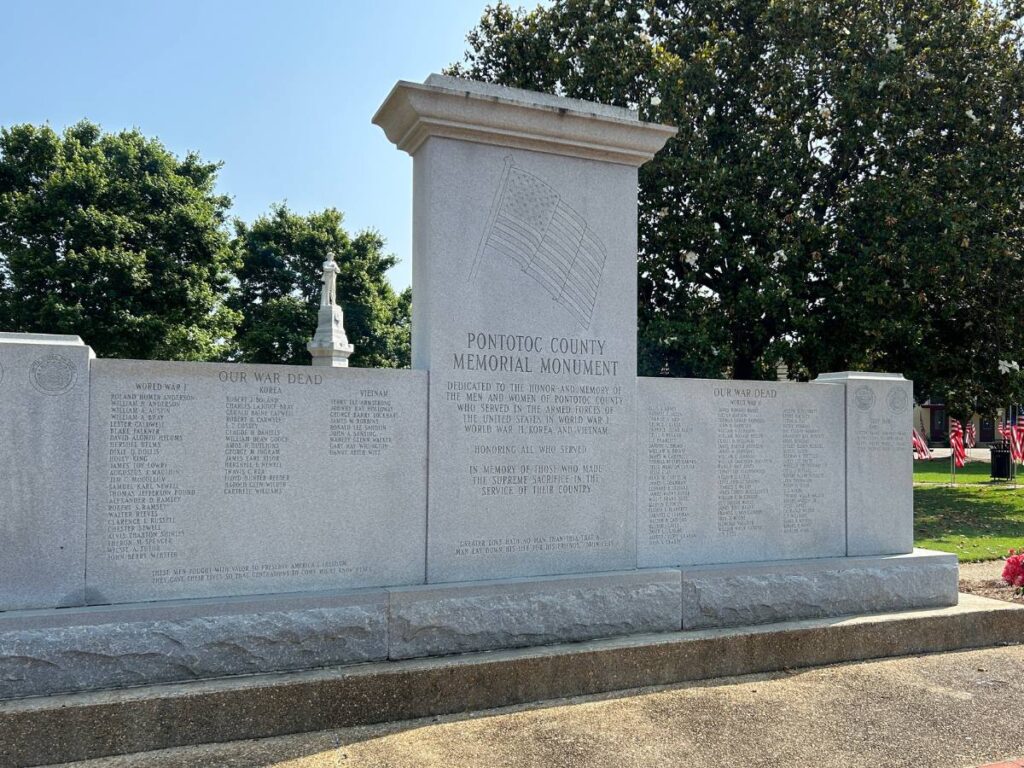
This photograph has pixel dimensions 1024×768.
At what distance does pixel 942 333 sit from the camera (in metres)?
15.0

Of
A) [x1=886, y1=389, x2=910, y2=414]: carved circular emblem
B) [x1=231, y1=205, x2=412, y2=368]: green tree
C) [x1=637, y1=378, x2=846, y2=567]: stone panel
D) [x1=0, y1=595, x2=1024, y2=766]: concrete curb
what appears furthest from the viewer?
[x1=231, y1=205, x2=412, y2=368]: green tree

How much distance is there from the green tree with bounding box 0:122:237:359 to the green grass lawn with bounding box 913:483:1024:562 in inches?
849

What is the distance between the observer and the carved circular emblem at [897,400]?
6.10m

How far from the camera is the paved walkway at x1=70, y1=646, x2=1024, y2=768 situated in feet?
11.8

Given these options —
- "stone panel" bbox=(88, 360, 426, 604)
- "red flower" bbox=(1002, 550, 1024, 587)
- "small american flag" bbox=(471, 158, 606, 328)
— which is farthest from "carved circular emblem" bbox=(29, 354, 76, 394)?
"red flower" bbox=(1002, 550, 1024, 587)

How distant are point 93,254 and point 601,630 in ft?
72.9

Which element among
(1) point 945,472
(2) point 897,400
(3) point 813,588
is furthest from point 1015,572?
(1) point 945,472

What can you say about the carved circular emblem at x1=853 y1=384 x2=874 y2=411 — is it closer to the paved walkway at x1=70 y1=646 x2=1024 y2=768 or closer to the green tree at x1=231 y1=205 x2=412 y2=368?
the paved walkway at x1=70 y1=646 x2=1024 y2=768

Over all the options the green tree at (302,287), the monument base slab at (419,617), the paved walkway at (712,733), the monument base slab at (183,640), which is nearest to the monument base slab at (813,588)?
the monument base slab at (419,617)

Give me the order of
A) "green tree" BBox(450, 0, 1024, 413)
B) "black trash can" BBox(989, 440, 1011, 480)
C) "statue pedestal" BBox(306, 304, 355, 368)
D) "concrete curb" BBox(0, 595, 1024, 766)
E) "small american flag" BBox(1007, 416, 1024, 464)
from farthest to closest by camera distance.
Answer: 1. "black trash can" BBox(989, 440, 1011, 480)
2. "small american flag" BBox(1007, 416, 1024, 464)
3. "statue pedestal" BBox(306, 304, 355, 368)
4. "green tree" BBox(450, 0, 1024, 413)
5. "concrete curb" BBox(0, 595, 1024, 766)

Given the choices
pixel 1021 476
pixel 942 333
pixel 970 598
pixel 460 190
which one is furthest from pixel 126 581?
pixel 1021 476

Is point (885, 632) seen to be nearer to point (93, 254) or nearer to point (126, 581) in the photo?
point (126, 581)

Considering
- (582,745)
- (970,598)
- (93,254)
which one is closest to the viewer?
(582,745)

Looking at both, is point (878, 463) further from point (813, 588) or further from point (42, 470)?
point (42, 470)
